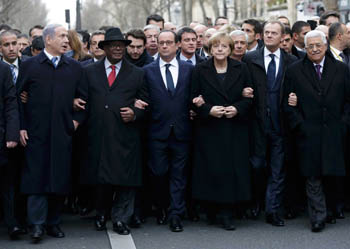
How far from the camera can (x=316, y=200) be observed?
9492 mm

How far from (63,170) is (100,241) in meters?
0.92

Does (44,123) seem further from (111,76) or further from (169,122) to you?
(169,122)

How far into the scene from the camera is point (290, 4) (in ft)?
152

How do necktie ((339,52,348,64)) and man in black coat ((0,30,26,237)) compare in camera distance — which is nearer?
man in black coat ((0,30,26,237))

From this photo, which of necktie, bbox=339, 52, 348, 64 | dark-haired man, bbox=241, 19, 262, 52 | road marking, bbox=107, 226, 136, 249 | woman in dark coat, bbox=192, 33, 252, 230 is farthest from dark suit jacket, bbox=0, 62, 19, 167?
necktie, bbox=339, 52, 348, 64

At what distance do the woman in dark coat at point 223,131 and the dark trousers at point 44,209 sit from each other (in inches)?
65.0

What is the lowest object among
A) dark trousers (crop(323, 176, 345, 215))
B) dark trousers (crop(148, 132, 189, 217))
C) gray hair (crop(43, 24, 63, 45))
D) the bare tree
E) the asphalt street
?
the asphalt street

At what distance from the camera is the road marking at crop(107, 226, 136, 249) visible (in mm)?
8789

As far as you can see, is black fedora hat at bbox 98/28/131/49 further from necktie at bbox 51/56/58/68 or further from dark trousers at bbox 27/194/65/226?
dark trousers at bbox 27/194/65/226

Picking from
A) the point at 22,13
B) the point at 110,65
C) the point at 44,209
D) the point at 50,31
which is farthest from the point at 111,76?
the point at 22,13

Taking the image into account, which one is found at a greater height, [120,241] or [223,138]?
[223,138]

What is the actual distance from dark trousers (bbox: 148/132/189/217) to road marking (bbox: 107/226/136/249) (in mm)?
741

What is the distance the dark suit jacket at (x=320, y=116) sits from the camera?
9570 millimetres

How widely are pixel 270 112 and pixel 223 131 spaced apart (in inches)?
28.6
